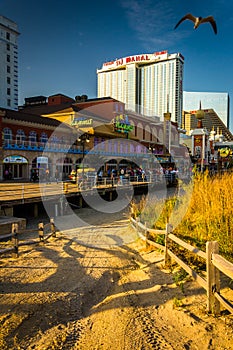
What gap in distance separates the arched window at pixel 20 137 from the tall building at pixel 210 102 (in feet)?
369

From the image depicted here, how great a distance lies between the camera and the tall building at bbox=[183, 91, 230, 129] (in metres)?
133

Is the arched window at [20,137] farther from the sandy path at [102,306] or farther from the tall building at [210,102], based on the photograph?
the tall building at [210,102]

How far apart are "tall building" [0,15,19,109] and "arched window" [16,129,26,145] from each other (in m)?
25.0

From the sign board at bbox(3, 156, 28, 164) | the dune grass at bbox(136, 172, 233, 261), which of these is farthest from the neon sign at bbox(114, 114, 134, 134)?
the dune grass at bbox(136, 172, 233, 261)

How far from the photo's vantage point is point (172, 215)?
888cm

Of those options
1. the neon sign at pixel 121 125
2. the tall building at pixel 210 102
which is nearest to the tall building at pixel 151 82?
the tall building at pixel 210 102

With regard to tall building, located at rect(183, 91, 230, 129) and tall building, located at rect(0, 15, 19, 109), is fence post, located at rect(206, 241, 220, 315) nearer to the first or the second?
tall building, located at rect(0, 15, 19, 109)

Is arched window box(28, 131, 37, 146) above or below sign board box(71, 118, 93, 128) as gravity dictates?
below

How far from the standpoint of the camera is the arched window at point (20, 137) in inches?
992

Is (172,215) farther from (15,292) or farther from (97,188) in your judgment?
(97,188)

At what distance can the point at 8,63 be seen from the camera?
50062 mm

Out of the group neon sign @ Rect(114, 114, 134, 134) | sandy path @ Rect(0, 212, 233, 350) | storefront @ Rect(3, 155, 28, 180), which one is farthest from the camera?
neon sign @ Rect(114, 114, 134, 134)

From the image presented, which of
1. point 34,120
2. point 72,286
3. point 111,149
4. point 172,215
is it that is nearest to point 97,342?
point 72,286

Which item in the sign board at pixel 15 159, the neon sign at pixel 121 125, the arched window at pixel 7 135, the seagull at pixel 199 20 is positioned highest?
the neon sign at pixel 121 125
